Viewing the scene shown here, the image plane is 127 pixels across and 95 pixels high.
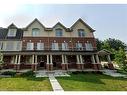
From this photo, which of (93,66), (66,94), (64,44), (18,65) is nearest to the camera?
(66,94)

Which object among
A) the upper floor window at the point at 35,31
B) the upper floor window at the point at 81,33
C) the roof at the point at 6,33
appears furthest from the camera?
the upper floor window at the point at 81,33

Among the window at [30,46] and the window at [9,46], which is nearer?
the window at [9,46]

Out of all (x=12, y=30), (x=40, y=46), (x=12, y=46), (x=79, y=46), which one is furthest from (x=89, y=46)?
(x=12, y=30)

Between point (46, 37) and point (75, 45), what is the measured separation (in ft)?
18.7

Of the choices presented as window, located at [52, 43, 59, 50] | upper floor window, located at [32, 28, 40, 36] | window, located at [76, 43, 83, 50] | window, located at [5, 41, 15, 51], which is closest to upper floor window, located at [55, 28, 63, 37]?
window, located at [52, 43, 59, 50]

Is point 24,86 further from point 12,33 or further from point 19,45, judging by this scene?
point 12,33

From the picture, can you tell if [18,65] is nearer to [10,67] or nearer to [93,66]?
[10,67]

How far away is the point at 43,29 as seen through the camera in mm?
26000

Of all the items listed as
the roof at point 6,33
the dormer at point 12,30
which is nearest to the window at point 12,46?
the roof at point 6,33

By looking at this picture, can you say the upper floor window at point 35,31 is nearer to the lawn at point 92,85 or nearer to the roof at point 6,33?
the roof at point 6,33

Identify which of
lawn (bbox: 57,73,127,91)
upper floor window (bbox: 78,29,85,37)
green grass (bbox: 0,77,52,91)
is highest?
upper floor window (bbox: 78,29,85,37)

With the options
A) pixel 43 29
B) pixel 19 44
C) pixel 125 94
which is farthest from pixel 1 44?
pixel 125 94

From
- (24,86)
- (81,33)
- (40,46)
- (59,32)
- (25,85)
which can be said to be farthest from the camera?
(81,33)

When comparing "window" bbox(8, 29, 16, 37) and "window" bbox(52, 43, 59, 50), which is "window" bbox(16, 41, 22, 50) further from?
"window" bbox(52, 43, 59, 50)
